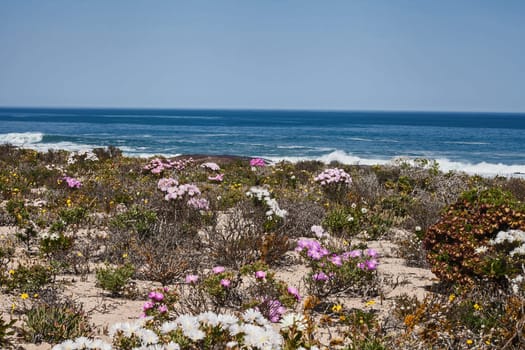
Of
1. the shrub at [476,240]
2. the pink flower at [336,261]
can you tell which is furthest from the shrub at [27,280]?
the shrub at [476,240]

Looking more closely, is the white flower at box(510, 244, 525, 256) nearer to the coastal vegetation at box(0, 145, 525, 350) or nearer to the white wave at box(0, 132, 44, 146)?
the coastal vegetation at box(0, 145, 525, 350)

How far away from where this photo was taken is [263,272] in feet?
15.3

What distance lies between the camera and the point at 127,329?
2.70 m

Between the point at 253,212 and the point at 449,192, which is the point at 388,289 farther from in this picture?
the point at 449,192

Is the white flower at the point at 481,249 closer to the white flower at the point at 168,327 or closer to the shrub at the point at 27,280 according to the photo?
the white flower at the point at 168,327

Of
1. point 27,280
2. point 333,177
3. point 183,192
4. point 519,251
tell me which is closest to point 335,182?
point 333,177

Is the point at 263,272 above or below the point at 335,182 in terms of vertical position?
below

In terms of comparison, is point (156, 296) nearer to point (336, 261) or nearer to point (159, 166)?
point (336, 261)

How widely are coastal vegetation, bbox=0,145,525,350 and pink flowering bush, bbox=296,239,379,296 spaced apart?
0.02 m

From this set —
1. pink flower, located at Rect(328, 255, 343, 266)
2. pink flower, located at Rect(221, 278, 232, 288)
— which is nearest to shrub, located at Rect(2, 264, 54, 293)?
pink flower, located at Rect(221, 278, 232, 288)

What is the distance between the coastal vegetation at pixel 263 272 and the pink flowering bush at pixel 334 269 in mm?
17

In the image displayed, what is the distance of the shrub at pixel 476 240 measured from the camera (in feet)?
16.3

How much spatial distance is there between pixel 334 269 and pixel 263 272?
1016 mm

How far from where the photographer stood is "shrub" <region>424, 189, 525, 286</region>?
497 cm
